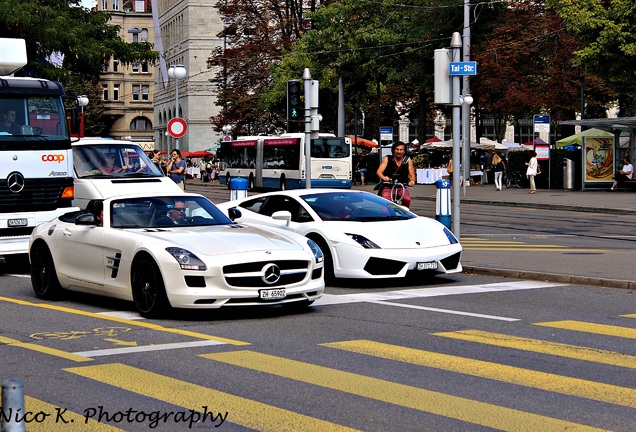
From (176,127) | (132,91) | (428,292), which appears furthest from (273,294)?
(132,91)

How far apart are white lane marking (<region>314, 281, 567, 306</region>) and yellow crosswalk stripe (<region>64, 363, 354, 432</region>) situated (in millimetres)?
4674

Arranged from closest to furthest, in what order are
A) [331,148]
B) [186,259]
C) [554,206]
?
[186,259] → [554,206] → [331,148]

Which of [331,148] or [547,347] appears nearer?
[547,347]

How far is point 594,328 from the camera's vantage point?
11000 mm

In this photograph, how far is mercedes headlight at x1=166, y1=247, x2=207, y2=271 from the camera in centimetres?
1148

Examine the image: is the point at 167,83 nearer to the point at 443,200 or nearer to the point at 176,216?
the point at 443,200

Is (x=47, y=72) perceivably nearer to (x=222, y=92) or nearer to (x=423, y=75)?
(x=423, y=75)

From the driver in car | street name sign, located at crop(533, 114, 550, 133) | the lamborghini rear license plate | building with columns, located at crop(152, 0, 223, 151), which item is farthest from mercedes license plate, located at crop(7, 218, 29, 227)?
building with columns, located at crop(152, 0, 223, 151)

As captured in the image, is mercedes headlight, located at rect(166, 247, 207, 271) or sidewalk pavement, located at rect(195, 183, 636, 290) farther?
sidewalk pavement, located at rect(195, 183, 636, 290)

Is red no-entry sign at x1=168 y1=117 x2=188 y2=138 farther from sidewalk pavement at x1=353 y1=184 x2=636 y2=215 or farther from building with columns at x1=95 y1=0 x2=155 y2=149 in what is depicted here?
building with columns at x1=95 y1=0 x2=155 y2=149

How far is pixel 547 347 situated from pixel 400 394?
246 cm

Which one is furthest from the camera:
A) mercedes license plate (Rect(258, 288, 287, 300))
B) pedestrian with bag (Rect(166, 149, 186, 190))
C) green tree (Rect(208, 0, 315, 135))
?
green tree (Rect(208, 0, 315, 135))

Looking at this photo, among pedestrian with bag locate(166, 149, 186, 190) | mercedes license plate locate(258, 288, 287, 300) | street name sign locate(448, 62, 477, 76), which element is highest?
street name sign locate(448, 62, 477, 76)

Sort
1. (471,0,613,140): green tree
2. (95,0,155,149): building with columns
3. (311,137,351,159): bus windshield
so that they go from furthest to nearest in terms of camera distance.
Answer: (95,0,155,149): building with columns < (471,0,613,140): green tree < (311,137,351,159): bus windshield
